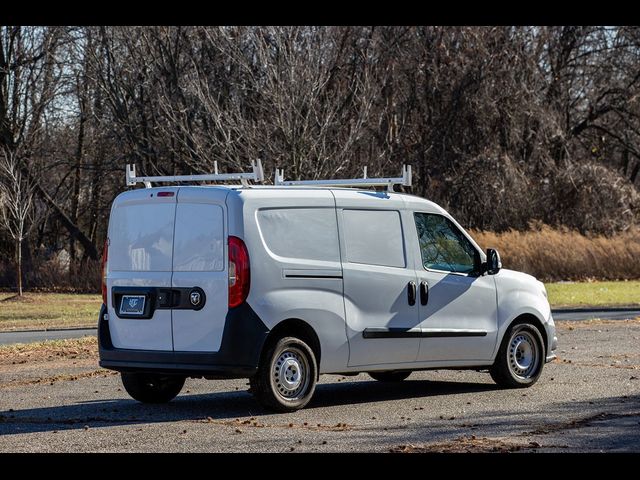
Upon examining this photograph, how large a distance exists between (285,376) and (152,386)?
166 cm

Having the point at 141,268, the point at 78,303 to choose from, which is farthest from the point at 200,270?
the point at 78,303

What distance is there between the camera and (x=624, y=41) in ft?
153

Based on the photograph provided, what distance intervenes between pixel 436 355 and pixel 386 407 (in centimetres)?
106

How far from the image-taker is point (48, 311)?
104ft

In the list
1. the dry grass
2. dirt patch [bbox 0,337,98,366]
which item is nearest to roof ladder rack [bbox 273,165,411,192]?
dirt patch [bbox 0,337,98,366]

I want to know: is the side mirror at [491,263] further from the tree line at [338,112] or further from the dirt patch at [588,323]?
the tree line at [338,112]

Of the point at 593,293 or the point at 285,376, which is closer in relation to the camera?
the point at 285,376

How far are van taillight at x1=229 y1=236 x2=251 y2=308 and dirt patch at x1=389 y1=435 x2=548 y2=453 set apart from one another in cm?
247

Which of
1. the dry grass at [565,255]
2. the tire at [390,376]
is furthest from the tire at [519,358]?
the dry grass at [565,255]

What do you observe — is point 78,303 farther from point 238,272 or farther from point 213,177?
point 238,272

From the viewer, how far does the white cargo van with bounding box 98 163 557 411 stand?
431 inches

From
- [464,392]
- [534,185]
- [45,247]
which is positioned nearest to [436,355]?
[464,392]

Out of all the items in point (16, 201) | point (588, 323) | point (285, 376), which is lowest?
point (285, 376)
